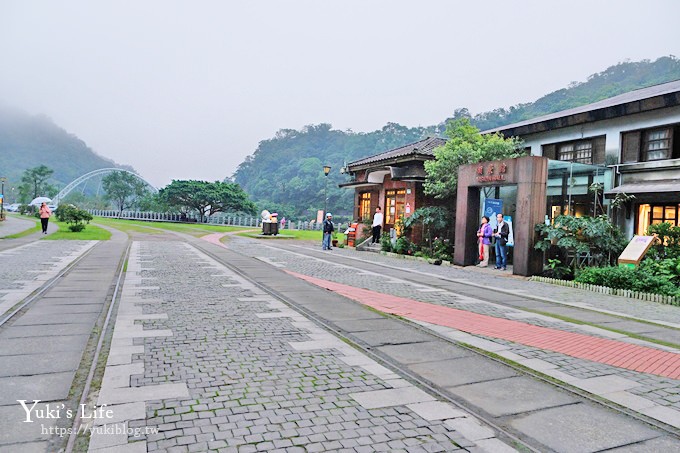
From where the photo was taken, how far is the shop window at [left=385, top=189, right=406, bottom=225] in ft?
76.7

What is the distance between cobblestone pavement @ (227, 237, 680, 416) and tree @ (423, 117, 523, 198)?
12.9 feet

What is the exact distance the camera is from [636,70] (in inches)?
2867

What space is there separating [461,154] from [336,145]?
91443mm

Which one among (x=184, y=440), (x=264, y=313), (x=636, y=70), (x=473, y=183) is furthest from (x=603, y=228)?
(x=636, y=70)

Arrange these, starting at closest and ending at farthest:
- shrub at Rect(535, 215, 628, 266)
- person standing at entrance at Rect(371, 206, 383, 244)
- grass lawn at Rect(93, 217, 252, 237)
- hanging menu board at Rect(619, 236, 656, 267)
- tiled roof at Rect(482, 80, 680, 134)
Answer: hanging menu board at Rect(619, 236, 656, 267)
shrub at Rect(535, 215, 628, 266)
tiled roof at Rect(482, 80, 680, 134)
person standing at entrance at Rect(371, 206, 383, 244)
grass lawn at Rect(93, 217, 252, 237)

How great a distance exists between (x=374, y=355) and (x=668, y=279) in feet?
28.3

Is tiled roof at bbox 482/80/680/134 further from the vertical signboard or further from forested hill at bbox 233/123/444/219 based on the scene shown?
forested hill at bbox 233/123/444/219

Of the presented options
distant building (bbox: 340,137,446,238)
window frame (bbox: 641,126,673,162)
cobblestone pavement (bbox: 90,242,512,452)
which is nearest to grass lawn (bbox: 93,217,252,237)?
distant building (bbox: 340,137,446,238)

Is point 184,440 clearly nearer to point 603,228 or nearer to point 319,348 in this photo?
point 319,348

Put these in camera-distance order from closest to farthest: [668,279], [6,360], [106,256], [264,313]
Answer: [6,360] < [264,313] < [668,279] < [106,256]

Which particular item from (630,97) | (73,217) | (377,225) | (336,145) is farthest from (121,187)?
(630,97)

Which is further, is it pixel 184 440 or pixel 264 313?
pixel 264 313

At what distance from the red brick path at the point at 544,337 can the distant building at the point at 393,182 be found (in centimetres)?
1348

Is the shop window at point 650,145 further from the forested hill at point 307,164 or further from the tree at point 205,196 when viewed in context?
the forested hill at point 307,164
